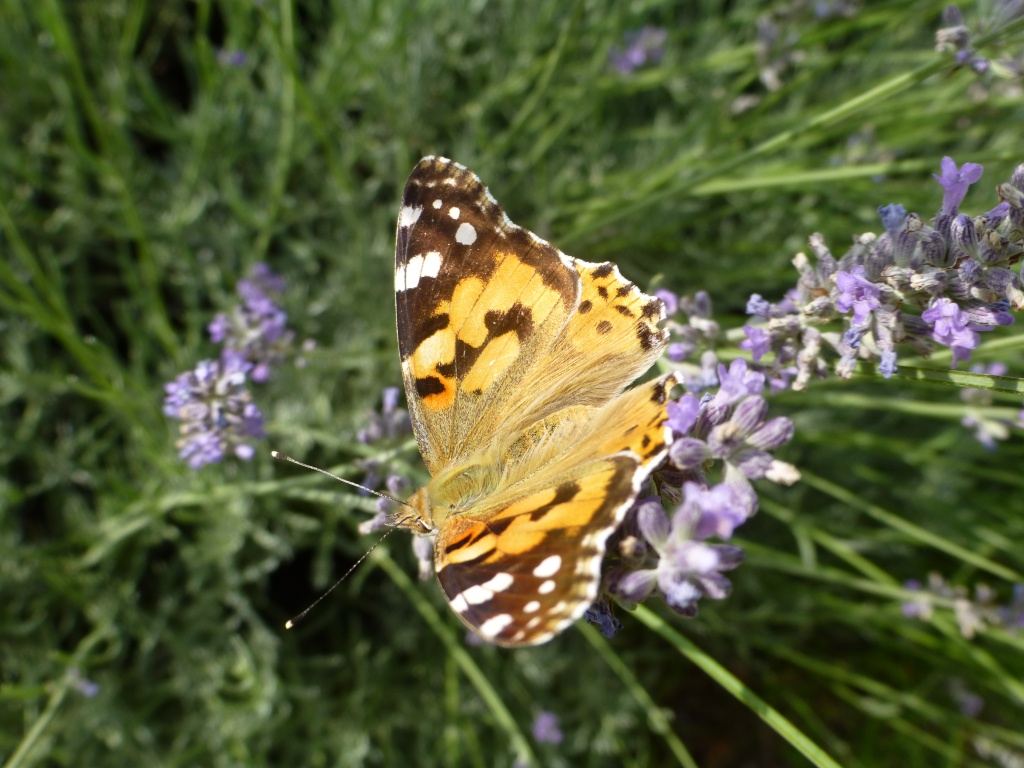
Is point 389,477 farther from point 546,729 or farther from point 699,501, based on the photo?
point 546,729

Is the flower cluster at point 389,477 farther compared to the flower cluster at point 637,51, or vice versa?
the flower cluster at point 637,51

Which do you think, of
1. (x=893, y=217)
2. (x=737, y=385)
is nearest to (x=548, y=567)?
(x=737, y=385)

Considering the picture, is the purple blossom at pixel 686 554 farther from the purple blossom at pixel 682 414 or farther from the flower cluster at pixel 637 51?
the flower cluster at pixel 637 51

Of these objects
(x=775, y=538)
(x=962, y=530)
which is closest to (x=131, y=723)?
(x=775, y=538)

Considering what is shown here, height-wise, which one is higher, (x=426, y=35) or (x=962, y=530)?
(x=426, y=35)

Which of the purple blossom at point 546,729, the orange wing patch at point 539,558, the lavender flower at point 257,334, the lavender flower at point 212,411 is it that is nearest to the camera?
the orange wing patch at point 539,558

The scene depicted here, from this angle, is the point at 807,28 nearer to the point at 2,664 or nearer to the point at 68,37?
the point at 68,37

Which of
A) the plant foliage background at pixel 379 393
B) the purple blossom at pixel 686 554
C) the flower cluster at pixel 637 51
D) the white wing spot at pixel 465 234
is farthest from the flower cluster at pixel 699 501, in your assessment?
the flower cluster at pixel 637 51

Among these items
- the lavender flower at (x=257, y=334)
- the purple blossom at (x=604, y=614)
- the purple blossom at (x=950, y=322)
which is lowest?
the purple blossom at (x=604, y=614)
